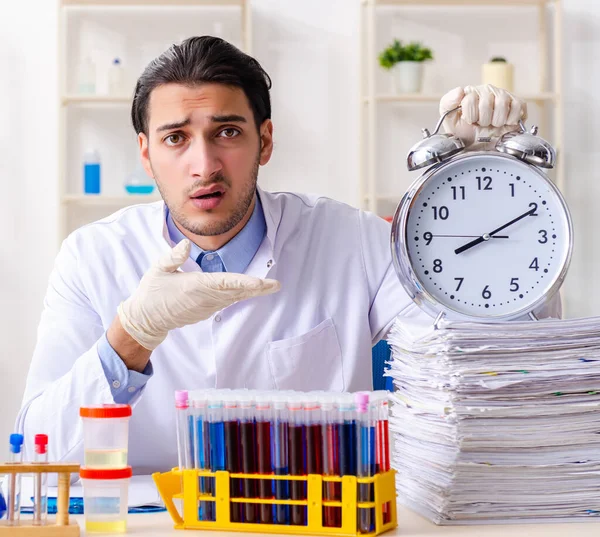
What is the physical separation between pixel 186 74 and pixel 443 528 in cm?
91

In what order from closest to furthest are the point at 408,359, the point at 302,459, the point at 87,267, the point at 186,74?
the point at 302,459 < the point at 408,359 < the point at 186,74 < the point at 87,267

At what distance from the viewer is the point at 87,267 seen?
1675 millimetres

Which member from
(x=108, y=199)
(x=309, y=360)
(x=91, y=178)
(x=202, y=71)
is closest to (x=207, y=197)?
(x=202, y=71)

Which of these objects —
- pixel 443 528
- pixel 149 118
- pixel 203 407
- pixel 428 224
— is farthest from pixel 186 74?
pixel 443 528

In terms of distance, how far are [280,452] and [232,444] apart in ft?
0.18

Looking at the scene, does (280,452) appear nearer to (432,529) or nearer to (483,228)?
(432,529)

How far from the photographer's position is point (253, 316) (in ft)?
5.26

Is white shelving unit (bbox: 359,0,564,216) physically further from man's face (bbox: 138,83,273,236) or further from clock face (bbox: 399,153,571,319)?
clock face (bbox: 399,153,571,319)

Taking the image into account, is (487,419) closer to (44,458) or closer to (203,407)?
(203,407)

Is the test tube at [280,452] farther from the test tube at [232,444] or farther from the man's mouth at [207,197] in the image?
the man's mouth at [207,197]

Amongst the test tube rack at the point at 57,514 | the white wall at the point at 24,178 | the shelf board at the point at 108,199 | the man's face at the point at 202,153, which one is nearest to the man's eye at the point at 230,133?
the man's face at the point at 202,153

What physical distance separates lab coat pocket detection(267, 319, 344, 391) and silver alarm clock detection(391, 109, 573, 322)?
0.48 metres

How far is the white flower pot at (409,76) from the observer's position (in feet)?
11.0

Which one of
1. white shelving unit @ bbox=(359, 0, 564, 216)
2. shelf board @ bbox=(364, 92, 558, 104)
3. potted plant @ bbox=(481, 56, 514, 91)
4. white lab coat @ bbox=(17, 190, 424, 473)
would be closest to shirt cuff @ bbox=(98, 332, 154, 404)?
white lab coat @ bbox=(17, 190, 424, 473)
